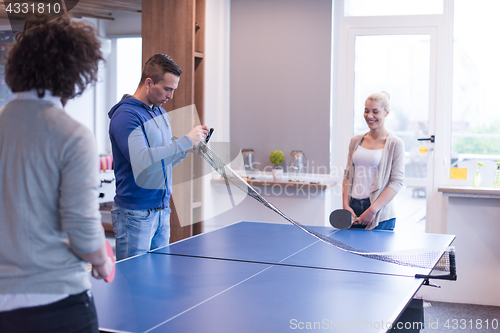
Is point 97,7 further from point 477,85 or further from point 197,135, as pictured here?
point 477,85

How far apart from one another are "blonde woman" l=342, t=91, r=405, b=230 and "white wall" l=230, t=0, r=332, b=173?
125cm

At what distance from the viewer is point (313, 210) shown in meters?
4.25

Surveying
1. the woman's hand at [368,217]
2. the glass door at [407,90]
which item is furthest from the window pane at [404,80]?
the woman's hand at [368,217]

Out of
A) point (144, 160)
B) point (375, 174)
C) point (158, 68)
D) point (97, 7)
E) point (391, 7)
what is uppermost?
point (97, 7)

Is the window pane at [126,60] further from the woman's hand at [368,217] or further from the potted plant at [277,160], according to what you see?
the woman's hand at [368,217]

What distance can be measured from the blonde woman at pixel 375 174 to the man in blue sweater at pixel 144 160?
3.78 ft

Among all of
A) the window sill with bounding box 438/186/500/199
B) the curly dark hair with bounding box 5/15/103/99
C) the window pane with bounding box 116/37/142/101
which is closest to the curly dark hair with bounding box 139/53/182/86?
the curly dark hair with bounding box 5/15/103/99

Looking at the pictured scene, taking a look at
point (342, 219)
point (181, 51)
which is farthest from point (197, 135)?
point (181, 51)

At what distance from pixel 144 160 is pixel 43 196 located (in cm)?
108

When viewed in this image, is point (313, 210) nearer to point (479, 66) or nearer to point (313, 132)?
point (313, 132)

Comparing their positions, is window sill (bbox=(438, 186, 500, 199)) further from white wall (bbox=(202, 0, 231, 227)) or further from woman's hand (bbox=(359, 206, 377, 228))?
white wall (bbox=(202, 0, 231, 227))

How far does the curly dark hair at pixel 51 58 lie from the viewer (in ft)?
3.39

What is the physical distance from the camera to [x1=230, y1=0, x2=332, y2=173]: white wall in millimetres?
4309

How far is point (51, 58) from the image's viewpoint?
1033mm
